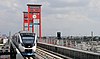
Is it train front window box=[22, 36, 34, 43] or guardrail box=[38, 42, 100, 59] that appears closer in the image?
guardrail box=[38, 42, 100, 59]

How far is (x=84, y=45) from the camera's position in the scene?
21578 millimetres

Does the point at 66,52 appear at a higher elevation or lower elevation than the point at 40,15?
lower

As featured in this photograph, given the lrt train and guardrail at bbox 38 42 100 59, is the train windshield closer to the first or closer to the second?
the lrt train

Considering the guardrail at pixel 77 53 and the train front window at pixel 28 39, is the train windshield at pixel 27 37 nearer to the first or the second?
the train front window at pixel 28 39

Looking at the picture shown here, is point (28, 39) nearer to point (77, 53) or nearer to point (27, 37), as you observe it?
point (27, 37)

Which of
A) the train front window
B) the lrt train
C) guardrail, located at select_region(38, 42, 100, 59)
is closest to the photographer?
guardrail, located at select_region(38, 42, 100, 59)

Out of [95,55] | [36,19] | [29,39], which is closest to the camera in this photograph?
[95,55]

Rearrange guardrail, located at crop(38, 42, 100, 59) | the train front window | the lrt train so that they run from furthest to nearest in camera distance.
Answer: the train front window → the lrt train → guardrail, located at crop(38, 42, 100, 59)

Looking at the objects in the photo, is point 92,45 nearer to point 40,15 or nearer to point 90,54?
point 90,54

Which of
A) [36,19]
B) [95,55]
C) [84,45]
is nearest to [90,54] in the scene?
[95,55]

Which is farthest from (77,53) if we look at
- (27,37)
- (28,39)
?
(27,37)

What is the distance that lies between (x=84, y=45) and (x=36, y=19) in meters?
33.0

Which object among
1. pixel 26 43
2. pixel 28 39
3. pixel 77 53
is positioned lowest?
pixel 77 53

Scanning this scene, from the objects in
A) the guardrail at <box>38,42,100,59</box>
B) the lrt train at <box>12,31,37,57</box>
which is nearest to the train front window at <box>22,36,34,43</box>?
the lrt train at <box>12,31,37,57</box>
